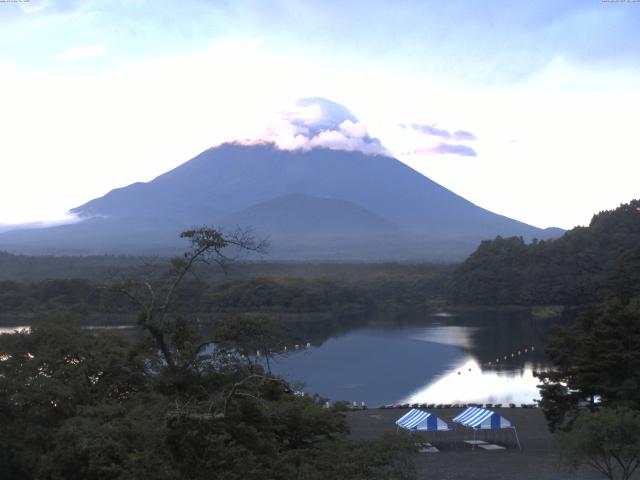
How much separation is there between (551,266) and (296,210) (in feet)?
253

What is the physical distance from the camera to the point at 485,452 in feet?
43.0

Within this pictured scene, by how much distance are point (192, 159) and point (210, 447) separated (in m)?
139

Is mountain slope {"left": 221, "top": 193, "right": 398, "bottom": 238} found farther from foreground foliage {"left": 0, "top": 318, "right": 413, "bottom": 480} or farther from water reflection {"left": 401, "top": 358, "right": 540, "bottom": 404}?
foreground foliage {"left": 0, "top": 318, "right": 413, "bottom": 480}

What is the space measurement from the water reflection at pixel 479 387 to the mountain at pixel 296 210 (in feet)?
229

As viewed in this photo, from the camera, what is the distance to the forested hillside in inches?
1796

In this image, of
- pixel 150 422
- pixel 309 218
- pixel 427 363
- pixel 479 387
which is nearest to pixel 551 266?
pixel 427 363

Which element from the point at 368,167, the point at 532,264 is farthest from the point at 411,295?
the point at 368,167

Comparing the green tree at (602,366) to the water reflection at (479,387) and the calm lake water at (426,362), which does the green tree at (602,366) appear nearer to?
the calm lake water at (426,362)

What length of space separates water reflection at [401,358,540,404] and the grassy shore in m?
4.01

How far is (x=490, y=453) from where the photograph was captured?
13.0 m

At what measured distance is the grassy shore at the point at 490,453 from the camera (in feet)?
37.7

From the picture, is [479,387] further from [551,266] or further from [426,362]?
[551,266]

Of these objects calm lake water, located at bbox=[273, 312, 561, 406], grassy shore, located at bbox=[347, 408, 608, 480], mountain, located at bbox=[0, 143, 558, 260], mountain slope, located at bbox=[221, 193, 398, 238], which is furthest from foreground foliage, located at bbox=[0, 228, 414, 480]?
mountain slope, located at bbox=[221, 193, 398, 238]

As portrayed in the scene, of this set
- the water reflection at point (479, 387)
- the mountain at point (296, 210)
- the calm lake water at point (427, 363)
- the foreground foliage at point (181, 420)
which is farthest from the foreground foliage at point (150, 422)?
the mountain at point (296, 210)
